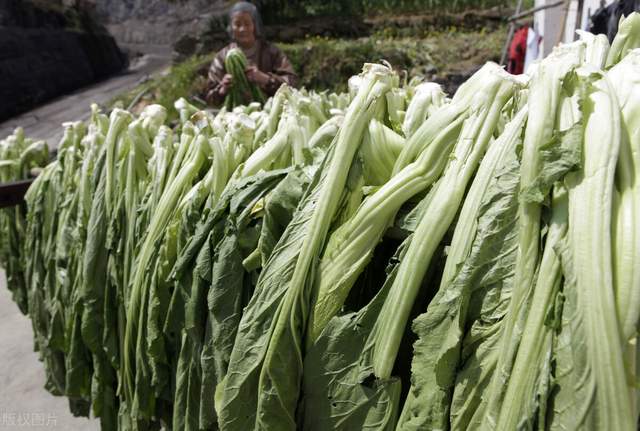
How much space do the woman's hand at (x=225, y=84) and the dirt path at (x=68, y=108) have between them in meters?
9.04

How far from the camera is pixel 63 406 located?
145 inches

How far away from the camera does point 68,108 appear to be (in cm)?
1485

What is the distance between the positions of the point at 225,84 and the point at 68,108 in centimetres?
1295

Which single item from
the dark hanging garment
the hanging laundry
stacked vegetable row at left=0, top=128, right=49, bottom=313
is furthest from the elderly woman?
the hanging laundry

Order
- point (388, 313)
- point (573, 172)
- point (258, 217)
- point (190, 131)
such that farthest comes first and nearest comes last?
point (190, 131) < point (258, 217) < point (388, 313) < point (573, 172)

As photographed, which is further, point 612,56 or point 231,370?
point 231,370

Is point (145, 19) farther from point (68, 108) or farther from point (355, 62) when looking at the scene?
point (355, 62)

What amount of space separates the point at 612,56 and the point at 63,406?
401 cm

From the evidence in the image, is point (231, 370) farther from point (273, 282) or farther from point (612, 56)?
point (612, 56)

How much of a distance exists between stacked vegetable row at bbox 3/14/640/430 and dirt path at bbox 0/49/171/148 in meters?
11.4

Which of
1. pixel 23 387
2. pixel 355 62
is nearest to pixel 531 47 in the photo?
pixel 355 62

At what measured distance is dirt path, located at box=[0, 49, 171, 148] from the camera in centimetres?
1308

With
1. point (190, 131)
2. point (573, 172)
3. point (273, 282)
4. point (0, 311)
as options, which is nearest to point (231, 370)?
point (273, 282)

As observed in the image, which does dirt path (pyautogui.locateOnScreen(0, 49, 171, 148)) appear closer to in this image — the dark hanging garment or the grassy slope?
the grassy slope
